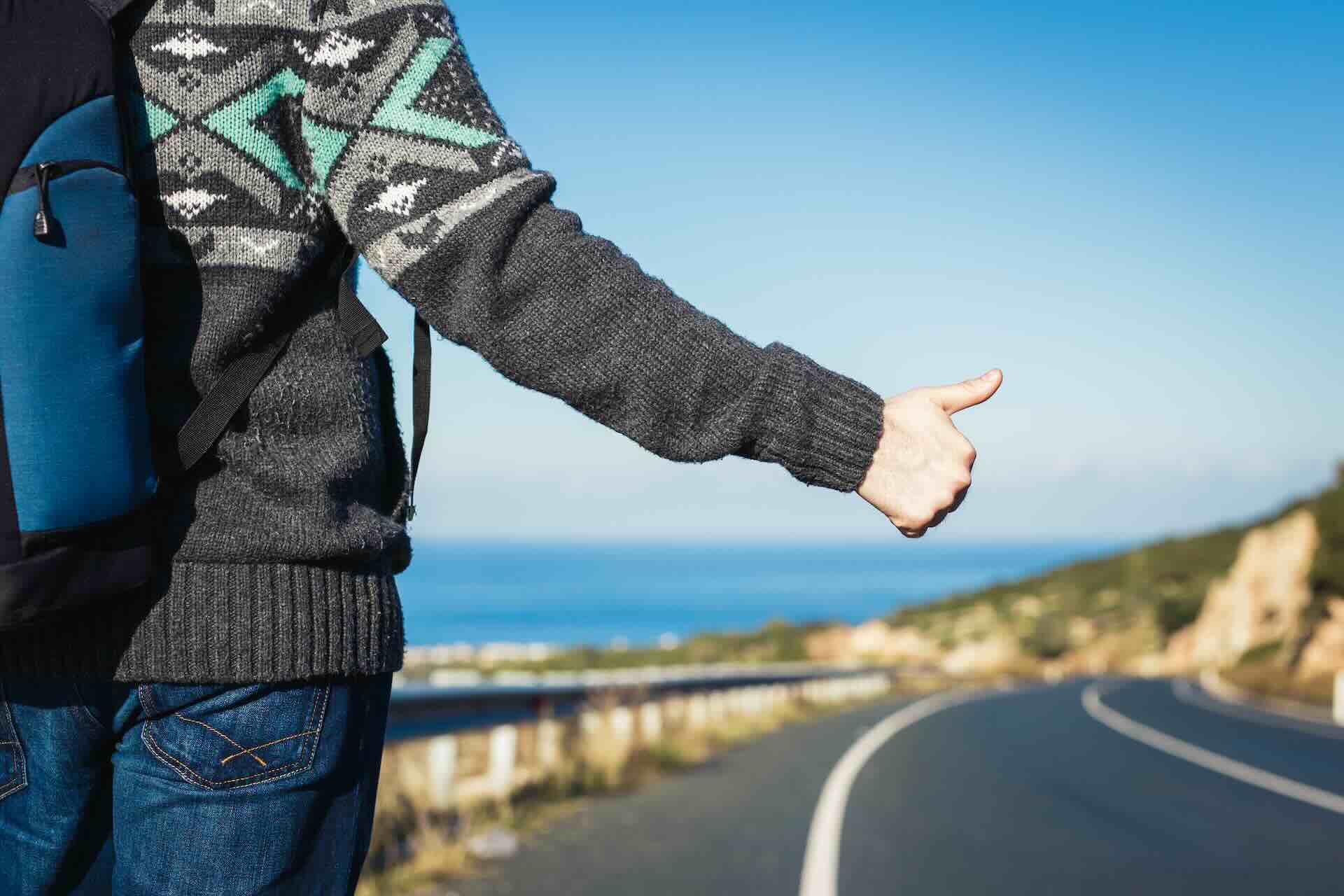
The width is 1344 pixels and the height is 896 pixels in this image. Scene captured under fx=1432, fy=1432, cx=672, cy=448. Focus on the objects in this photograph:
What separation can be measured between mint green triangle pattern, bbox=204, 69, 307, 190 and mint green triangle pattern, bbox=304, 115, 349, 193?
6cm

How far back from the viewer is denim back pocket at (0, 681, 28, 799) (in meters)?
1.89

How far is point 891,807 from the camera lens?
1020cm

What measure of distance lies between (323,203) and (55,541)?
59cm

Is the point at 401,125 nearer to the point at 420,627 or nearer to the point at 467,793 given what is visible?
the point at 467,793

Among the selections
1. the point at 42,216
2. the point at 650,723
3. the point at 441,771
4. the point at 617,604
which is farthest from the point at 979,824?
the point at 617,604

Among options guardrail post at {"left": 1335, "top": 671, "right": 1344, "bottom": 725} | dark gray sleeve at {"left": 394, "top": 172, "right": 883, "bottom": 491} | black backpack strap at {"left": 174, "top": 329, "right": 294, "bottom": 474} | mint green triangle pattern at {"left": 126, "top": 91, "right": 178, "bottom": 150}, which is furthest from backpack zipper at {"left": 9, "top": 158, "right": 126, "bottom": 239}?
guardrail post at {"left": 1335, "top": 671, "right": 1344, "bottom": 725}

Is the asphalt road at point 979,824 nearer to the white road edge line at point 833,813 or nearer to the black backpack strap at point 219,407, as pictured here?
the white road edge line at point 833,813

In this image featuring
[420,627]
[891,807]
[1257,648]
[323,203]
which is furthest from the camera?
[420,627]

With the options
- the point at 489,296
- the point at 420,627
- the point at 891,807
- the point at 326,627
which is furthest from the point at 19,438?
the point at 420,627

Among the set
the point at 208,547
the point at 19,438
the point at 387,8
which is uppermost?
the point at 387,8

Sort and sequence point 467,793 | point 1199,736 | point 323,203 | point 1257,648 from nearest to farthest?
point 323,203 < point 467,793 < point 1199,736 < point 1257,648

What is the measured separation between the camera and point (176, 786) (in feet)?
5.93

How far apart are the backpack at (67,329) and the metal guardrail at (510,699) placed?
2254mm

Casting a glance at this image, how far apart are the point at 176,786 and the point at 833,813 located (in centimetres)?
850
